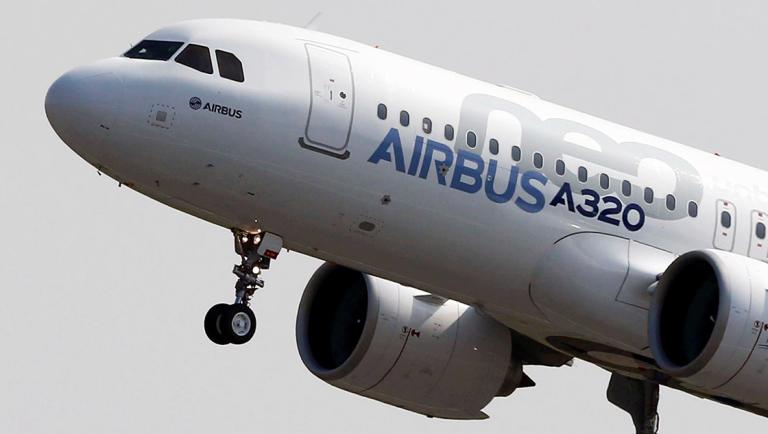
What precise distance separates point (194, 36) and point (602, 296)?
682 cm

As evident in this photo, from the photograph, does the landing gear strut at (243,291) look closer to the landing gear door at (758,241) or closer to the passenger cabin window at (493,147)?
the passenger cabin window at (493,147)

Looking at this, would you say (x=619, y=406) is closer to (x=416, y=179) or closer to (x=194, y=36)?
(x=416, y=179)

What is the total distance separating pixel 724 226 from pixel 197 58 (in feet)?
28.0

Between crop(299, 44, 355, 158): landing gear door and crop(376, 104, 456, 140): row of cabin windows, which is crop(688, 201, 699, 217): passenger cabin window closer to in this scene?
crop(376, 104, 456, 140): row of cabin windows

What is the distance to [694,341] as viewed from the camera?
96.6ft

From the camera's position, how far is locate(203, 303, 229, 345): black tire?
28375mm

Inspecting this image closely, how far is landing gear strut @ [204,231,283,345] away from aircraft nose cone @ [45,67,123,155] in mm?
2617

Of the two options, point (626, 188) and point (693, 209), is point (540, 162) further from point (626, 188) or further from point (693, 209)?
point (693, 209)

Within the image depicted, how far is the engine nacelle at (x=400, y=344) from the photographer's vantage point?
33375mm

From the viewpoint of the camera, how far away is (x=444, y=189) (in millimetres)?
28969

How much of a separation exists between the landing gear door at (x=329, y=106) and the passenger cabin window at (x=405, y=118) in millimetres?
765

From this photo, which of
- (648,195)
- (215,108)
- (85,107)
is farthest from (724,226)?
(85,107)

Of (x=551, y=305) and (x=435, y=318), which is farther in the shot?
(x=435, y=318)

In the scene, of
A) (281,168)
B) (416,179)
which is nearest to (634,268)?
(416,179)
